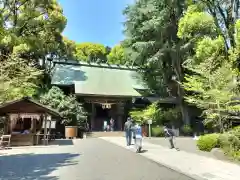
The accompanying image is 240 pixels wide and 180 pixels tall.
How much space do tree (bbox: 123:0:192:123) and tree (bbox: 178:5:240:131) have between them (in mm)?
3139

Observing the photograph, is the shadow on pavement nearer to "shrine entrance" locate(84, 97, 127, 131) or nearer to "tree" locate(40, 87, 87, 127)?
"tree" locate(40, 87, 87, 127)

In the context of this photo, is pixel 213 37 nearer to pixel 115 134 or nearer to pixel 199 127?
pixel 199 127

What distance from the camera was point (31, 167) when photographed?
10195 millimetres

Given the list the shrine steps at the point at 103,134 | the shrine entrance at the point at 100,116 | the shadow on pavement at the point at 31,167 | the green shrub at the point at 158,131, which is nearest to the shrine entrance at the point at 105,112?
the shrine entrance at the point at 100,116

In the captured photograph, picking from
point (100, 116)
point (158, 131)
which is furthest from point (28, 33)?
point (158, 131)

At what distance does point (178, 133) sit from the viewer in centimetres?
2442

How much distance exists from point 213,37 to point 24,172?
1650 centimetres

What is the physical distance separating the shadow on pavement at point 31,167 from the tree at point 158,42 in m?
15.5

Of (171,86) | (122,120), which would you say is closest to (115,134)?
(122,120)

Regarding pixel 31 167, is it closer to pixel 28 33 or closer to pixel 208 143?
pixel 208 143

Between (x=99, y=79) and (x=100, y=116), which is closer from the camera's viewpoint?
(x=100, y=116)

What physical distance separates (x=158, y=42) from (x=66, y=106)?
1050 centimetres

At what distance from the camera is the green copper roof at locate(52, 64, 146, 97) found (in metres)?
27.5

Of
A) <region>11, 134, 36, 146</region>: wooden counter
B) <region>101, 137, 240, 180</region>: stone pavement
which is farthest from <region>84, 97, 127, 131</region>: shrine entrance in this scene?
<region>101, 137, 240, 180</region>: stone pavement
